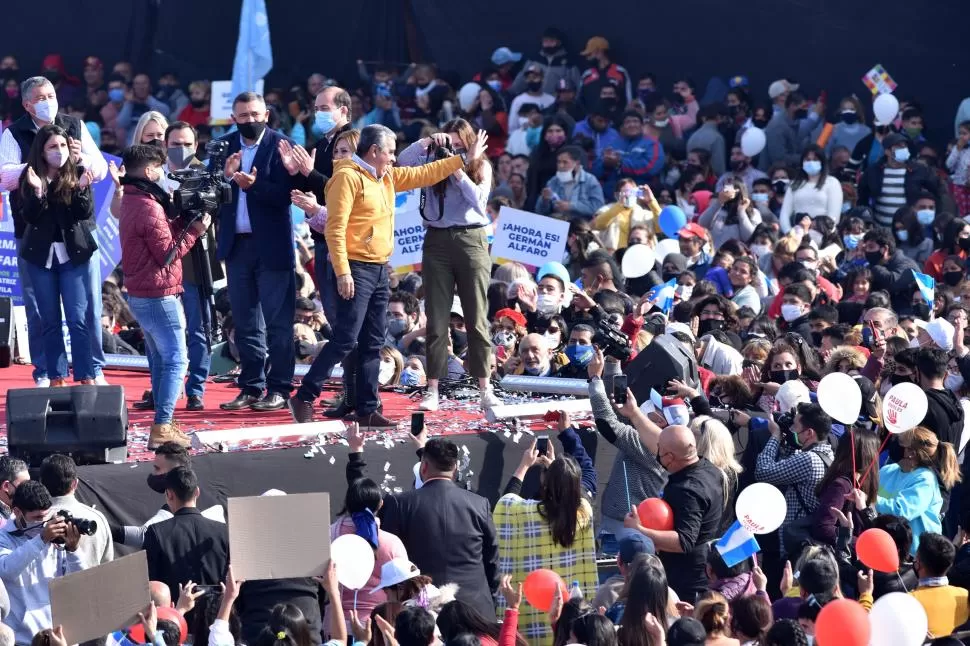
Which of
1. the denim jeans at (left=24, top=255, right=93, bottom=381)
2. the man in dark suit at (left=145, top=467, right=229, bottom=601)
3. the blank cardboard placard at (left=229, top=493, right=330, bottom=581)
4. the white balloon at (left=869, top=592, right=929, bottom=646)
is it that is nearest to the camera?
the white balloon at (left=869, top=592, right=929, bottom=646)

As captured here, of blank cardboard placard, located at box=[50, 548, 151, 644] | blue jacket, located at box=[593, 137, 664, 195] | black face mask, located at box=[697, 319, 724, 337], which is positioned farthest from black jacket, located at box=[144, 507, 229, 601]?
blue jacket, located at box=[593, 137, 664, 195]

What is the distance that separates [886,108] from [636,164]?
7.25 ft

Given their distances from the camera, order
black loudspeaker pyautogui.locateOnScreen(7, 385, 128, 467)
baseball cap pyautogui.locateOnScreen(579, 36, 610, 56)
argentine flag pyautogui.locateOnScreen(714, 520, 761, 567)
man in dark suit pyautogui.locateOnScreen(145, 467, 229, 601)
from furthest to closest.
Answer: baseball cap pyautogui.locateOnScreen(579, 36, 610, 56) → black loudspeaker pyautogui.locateOnScreen(7, 385, 128, 467) → argentine flag pyautogui.locateOnScreen(714, 520, 761, 567) → man in dark suit pyautogui.locateOnScreen(145, 467, 229, 601)

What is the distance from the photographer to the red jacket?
319 inches

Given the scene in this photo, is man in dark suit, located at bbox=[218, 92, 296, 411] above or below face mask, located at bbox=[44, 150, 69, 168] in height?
below

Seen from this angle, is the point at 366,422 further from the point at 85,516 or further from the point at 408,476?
the point at 85,516

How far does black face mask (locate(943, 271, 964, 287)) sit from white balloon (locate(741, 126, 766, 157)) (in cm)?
323

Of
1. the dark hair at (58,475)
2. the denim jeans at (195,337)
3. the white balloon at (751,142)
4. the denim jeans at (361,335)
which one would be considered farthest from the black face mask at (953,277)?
the dark hair at (58,475)

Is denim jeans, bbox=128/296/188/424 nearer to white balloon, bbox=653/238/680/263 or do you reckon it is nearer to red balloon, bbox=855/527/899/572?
red balloon, bbox=855/527/899/572

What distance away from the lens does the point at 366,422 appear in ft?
28.5

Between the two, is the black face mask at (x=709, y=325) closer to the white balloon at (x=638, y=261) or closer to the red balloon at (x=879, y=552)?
the white balloon at (x=638, y=261)

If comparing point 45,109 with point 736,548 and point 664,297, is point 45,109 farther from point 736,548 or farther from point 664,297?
point 664,297

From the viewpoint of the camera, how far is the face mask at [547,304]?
36.0 ft

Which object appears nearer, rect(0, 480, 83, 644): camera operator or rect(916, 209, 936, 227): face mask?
rect(0, 480, 83, 644): camera operator
